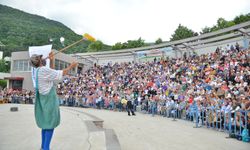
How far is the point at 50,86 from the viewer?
4.90 meters

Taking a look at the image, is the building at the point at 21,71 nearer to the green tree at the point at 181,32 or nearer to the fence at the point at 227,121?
the fence at the point at 227,121

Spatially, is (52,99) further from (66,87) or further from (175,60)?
(66,87)

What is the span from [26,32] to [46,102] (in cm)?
12370

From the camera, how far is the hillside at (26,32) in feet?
332

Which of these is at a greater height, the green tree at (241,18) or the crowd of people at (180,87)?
the green tree at (241,18)

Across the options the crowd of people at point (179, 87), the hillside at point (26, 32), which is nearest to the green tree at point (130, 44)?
the hillside at point (26, 32)

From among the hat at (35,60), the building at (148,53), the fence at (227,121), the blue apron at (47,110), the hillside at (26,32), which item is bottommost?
the fence at (227,121)

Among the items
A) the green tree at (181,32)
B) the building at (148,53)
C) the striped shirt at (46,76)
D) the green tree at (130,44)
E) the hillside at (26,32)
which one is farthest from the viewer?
the hillside at (26,32)

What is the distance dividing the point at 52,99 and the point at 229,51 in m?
21.0

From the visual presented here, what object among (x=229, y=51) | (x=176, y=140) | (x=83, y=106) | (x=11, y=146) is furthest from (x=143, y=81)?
(x=11, y=146)

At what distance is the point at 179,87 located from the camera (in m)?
21.6

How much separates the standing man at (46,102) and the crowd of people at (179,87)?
720 cm

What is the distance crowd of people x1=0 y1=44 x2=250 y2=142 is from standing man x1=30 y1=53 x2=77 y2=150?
23.6 feet

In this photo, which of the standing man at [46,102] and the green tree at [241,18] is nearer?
Result: the standing man at [46,102]
